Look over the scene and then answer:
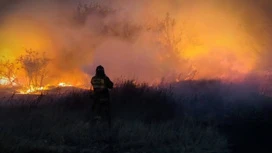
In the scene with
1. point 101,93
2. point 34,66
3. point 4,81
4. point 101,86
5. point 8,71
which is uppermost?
point 34,66

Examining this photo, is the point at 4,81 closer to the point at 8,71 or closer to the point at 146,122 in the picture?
the point at 8,71

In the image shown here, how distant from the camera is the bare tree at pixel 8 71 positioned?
1170 inches

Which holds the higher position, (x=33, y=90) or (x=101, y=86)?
(x=33, y=90)

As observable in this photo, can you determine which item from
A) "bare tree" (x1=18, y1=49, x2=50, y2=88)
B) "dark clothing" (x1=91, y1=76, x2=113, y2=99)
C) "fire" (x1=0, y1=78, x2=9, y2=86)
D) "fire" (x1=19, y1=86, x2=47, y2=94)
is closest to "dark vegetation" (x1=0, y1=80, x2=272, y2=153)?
"dark clothing" (x1=91, y1=76, x2=113, y2=99)

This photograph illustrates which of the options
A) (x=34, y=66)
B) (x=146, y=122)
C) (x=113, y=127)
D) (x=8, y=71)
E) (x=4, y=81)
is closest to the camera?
(x=113, y=127)

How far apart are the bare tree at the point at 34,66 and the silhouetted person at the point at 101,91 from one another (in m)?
13.0

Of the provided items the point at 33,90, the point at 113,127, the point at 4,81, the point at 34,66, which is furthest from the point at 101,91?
the point at 34,66

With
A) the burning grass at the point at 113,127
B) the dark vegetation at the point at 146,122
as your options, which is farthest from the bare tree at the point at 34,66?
the burning grass at the point at 113,127

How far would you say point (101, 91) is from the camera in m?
17.2

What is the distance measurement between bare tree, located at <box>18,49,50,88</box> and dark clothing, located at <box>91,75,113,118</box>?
12969 mm

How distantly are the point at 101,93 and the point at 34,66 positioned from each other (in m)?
14.9

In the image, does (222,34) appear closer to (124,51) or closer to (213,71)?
(213,71)

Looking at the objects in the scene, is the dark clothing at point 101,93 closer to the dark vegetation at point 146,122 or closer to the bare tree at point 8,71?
the dark vegetation at point 146,122

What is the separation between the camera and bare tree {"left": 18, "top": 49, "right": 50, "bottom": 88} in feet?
99.2
